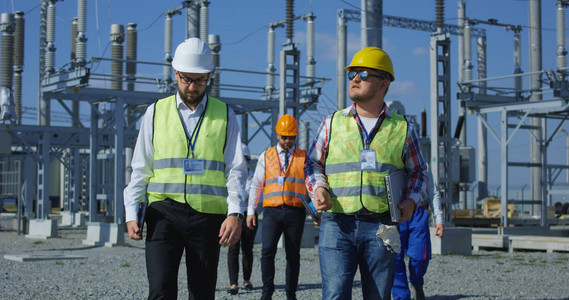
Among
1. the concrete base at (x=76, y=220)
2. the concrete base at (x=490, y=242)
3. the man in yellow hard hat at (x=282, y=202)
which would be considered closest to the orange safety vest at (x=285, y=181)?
the man in yellow hard hat at (x=282, y=202)

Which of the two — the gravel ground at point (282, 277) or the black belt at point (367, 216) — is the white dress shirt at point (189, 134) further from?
the gravel ground at point (282, 277)

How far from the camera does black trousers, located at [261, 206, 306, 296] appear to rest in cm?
837

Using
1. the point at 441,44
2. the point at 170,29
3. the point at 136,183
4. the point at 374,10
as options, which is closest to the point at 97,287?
the point at 374,10

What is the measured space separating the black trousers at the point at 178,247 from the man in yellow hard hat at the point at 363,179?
63 cm

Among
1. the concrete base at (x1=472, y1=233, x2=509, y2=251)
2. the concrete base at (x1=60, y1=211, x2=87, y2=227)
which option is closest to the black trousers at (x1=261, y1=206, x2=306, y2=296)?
the concrete base at (x1=472, y1=233, x2=509, y2=251)

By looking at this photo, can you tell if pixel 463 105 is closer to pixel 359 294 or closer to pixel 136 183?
pixel 359 294

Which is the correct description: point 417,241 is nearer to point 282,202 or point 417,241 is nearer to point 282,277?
point 282,202

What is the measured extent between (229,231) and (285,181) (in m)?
4.13

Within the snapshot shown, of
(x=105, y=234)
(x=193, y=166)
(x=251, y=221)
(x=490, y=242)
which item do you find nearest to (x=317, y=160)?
(x=193, y=166)

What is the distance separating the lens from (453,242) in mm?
15812

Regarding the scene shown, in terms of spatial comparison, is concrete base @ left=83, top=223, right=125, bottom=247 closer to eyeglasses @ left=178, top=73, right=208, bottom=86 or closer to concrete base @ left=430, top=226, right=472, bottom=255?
concrete base @ left=430, top=226, right=472, bottom=255

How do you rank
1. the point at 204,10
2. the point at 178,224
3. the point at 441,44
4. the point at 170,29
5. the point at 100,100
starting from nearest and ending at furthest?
the point at 178,224, the point at 441,44, the point at 100,100, the point at 204,10, the point at 170,29

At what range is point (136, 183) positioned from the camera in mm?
4656

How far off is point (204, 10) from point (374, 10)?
13615mm
